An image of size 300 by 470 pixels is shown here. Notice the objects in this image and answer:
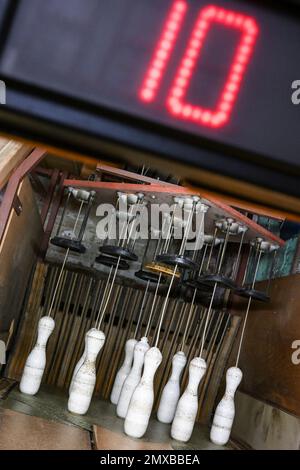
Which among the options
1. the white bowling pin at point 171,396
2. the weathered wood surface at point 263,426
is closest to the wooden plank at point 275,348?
the weathered wood surface at point 263,426

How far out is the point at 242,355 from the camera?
464cm

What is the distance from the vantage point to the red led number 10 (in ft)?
3.47

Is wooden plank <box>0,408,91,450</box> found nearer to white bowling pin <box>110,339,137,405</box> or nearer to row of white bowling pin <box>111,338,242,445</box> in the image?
row of white bowling pin <box>111,338,242,445</box>

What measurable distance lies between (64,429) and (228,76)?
2277 mm

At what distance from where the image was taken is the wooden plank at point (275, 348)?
364 cm

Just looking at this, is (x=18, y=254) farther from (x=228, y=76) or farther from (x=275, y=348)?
(x=228, y=76)

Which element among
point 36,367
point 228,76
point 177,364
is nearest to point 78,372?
point 36,367

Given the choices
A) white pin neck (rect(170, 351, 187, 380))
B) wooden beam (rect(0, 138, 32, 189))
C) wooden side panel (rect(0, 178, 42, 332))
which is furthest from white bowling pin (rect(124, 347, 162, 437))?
wooden beam (rect(0, 138, 32, 189))

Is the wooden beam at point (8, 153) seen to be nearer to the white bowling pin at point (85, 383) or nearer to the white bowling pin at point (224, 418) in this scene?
the white bowling pin at point (85, 383)
